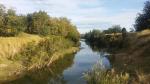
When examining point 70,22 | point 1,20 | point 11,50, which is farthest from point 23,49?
point 70,22

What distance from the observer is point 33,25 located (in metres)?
123

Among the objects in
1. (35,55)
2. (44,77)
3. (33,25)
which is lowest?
(44,77)

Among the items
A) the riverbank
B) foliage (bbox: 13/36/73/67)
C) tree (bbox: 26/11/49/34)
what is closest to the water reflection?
the riverbank

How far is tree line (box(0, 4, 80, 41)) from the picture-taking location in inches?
3617

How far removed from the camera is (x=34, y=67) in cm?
7200

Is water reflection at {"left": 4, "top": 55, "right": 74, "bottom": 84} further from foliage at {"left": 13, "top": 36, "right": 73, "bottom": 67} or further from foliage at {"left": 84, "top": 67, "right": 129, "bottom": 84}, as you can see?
foliage at {"left": 84, "top": 67, "right": 129, "bottom": 84}

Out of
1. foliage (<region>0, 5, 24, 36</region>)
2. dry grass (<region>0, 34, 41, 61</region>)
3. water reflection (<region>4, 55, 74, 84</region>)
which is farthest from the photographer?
foliage (<region>0, 5, 24, 36</region>)

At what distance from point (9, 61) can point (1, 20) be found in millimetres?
23660

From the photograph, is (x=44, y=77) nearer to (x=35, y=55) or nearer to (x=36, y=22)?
(x=35, y=55)

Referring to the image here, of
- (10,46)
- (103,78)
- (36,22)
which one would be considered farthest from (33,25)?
(103,78)

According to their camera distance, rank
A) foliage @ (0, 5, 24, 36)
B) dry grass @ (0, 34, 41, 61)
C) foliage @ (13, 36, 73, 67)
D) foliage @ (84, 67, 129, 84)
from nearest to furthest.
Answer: foliage @ (84, 67, 129, 84), foliage @ (13, 36, 73, 67), dry grass @ (0, 34, 41, 61), foliage @ (0, 5, 24, 36)

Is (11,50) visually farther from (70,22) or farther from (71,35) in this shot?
(70,22)

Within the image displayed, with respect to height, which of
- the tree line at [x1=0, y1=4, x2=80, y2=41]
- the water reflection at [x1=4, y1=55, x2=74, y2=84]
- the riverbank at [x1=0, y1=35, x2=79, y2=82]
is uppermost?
the tree line at [x1=0, y1=4, x2=80, y2=41]

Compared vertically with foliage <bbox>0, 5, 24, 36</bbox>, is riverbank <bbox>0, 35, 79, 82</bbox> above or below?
below
